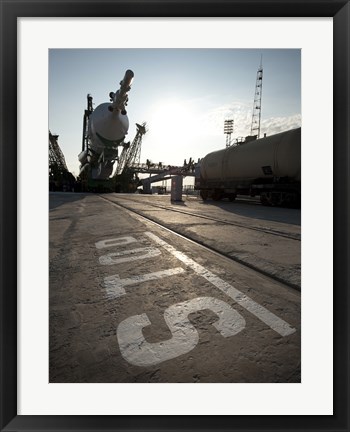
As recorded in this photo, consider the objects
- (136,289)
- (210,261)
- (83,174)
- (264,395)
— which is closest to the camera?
(264,395)

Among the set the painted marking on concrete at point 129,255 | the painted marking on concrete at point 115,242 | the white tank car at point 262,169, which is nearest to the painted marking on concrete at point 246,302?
the painted marking on concrete at point 129,255

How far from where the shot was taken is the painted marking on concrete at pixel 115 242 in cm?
323

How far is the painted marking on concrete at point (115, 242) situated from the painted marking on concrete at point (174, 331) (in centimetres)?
191

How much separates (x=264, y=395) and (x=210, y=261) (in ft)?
5.19

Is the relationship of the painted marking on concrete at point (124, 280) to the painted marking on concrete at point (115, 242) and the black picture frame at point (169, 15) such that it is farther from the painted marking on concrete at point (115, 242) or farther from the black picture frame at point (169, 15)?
the painted marking on concrete at point (115, 242)

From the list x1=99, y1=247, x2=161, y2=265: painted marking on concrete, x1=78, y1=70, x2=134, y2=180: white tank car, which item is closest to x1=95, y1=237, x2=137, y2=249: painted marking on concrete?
x1=99, y1=247, x2=161, y2=265: painted marking on concrete

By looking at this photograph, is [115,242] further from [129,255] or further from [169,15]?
[169,15]

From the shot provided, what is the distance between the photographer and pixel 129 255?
275cm

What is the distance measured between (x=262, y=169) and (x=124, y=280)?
424 inches
